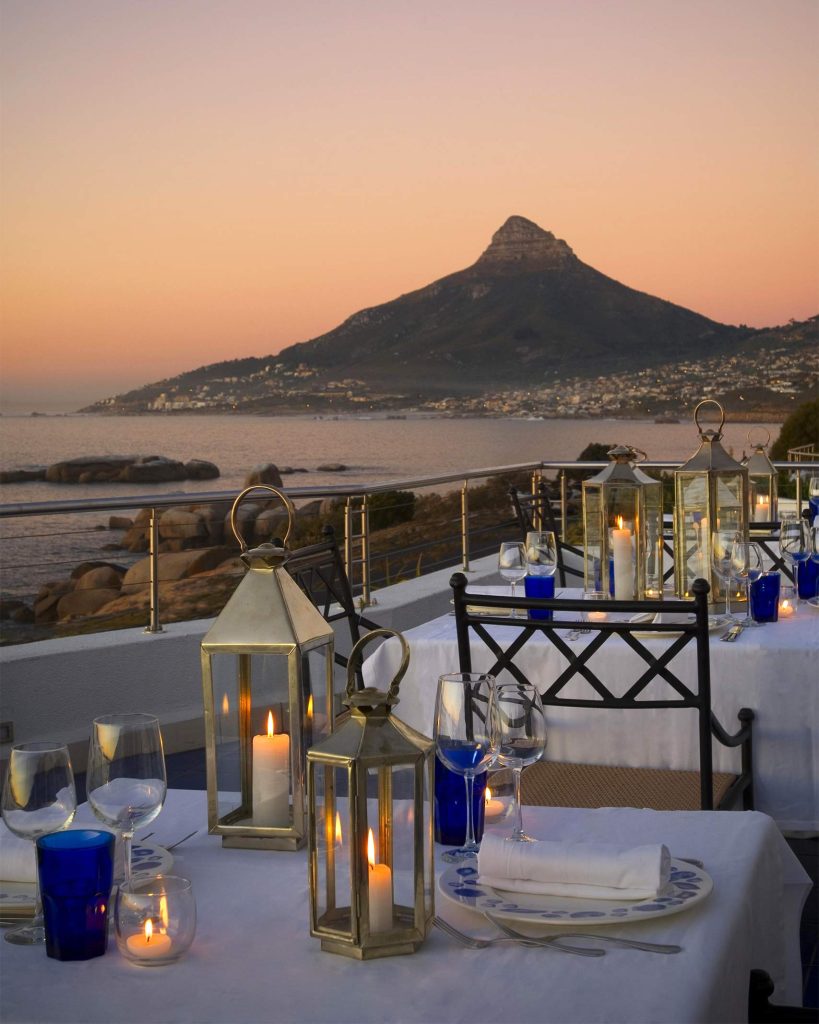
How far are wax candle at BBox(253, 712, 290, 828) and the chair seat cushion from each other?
3.76 feet

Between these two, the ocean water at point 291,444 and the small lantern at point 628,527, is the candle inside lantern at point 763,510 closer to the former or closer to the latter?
the small lantern at point 628,527

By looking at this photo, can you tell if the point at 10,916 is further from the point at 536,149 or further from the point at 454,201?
the point at 454,201

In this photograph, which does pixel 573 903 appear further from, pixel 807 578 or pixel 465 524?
pixel 465 524

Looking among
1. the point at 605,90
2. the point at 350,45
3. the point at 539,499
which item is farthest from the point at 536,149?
the point at 539,499

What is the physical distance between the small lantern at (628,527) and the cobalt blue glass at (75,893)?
2120 millimetres

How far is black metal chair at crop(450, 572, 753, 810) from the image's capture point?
2.19 meters

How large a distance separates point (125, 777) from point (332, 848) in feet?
0.78

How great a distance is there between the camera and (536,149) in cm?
2289

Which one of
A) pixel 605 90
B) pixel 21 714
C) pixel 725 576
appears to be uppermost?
Answer: pixel 605 90

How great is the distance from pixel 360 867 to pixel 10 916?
365 millimetres

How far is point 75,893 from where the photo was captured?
103 cm

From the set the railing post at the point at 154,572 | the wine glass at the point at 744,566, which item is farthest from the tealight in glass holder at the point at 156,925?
the railing post at the point at 154,572

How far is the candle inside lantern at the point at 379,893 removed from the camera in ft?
3.34

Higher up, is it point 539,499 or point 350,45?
point 350,45
